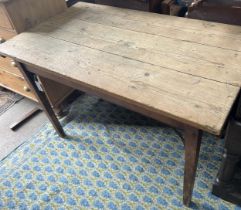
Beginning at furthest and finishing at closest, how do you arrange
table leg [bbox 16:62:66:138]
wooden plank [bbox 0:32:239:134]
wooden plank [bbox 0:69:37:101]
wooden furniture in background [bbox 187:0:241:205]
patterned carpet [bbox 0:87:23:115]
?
1. patterned carpet [bbox 0:87:23:115]
2. wooden plank [bbox 0:69:37:101]
3. table leg [bbox 16:62:66:138]
4. wooden furniture in background [bbox 187:0:241:205]
5. wooden plank [bbox 0:32:239:134]

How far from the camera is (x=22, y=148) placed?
62.7 inches

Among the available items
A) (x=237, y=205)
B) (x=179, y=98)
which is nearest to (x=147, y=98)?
(x=179, y=98)

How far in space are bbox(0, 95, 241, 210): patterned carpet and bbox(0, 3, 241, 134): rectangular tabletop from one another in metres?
0.62

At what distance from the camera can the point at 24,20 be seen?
4.49ft

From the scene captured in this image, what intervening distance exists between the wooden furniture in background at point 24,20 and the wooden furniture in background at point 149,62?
110mm

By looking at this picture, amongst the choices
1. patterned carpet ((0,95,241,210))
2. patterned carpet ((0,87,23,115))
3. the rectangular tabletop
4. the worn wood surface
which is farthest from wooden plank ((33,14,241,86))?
patterned carpet ((0,87,23,115))

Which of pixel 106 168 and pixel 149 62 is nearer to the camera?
pixel 149 62

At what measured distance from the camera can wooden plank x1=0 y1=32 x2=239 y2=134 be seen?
2.51 ft

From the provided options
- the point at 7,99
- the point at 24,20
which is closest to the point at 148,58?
the point at 24,20

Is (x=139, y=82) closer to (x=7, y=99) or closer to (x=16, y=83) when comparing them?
(x=16, y=83)

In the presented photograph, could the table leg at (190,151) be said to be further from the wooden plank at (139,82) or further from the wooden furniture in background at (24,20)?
the wooden furniture in background at (24,20)

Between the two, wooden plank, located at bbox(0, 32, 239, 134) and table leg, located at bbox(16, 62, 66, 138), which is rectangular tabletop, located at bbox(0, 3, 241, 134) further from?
table leg, located at bbox(16, 62, 66, 138)

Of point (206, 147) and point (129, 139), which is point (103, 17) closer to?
point (129, 139)

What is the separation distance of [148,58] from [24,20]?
0.79m
